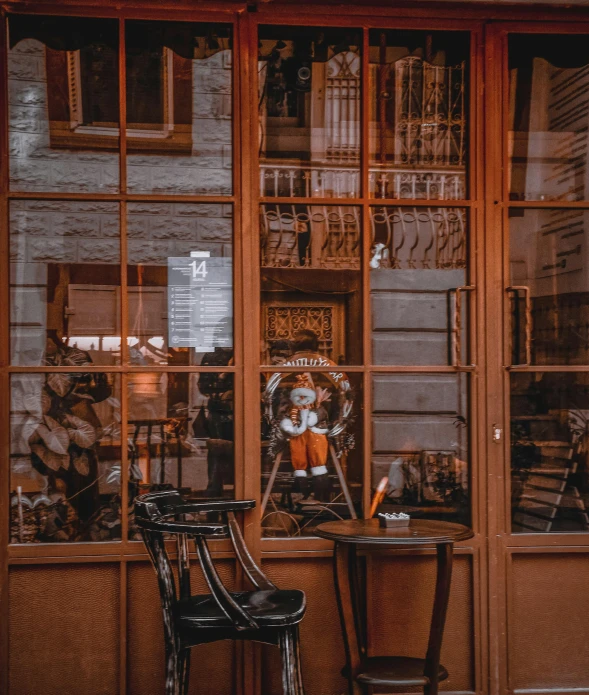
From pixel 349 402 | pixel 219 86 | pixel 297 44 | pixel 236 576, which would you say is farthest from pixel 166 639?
pixel 297 44

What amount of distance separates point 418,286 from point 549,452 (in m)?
0.98

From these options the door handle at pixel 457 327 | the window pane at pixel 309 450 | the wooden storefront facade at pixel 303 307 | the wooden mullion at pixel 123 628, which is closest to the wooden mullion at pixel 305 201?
the wooden storefront facade at pixel 303 307

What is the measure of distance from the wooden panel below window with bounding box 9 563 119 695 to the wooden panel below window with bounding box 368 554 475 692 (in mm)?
1163

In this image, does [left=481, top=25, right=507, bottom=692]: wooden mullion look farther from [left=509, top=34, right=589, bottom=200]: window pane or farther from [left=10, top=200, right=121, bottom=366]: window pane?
[left=10, top=200, right=121, bottom=366]: window pane

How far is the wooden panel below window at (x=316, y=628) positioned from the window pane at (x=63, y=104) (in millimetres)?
1898

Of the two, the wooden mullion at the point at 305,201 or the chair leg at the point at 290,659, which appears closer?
the chair leg at the point at 290,659

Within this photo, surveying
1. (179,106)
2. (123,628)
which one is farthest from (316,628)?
(179,106)

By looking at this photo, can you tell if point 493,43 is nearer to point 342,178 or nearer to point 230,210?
point 342,178

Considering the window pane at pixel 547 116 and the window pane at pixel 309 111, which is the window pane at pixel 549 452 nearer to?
the window pane at pixel 547 116

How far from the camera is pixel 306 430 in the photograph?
3814 millimetres

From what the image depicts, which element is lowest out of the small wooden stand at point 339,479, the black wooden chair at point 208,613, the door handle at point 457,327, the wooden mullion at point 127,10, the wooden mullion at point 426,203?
the black wooden chair at point 208,613

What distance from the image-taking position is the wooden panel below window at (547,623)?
380 cm

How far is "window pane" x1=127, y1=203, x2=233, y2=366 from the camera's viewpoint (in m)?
3.74

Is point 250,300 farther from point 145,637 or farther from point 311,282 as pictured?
point 145,637
